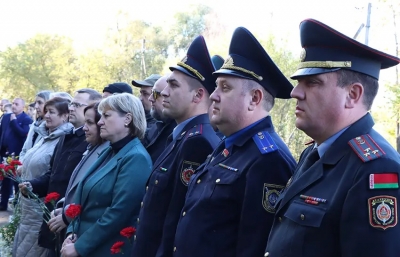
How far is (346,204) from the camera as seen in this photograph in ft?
5.89

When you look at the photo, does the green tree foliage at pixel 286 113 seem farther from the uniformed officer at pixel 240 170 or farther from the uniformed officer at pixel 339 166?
the uniformed officer at pixel 339 166

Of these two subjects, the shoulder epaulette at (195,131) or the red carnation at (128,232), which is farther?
the red carnation at (128,232)

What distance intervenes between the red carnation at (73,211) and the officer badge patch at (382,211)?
2.59 meters

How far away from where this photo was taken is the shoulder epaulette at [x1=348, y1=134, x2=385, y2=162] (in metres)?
1.83

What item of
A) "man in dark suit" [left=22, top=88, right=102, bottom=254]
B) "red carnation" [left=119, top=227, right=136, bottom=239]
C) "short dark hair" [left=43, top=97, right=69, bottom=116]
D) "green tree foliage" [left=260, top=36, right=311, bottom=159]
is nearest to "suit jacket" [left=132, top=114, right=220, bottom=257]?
"red carnation" [left=119, top=227, right=136, bottom=239]

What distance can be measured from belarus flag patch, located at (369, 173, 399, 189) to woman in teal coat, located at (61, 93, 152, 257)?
2.31 m

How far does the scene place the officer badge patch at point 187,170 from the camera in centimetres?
311

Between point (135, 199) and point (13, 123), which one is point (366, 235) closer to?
point (135, 199)

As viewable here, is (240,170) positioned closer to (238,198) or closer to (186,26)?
(238,198)

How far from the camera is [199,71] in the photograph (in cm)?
347

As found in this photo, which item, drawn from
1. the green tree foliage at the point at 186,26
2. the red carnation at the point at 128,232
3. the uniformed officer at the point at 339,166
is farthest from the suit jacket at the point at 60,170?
the green tree foliage at the point at 186,26

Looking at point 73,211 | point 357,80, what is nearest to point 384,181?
point 357,80

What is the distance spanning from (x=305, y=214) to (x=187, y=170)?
4.27ft

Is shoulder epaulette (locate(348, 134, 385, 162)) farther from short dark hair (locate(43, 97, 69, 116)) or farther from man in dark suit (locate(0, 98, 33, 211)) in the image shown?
man in dark suit (locate(0, 98, 33, 211))
